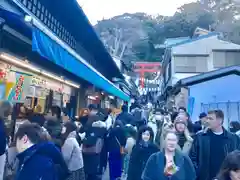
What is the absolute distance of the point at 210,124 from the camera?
4.34 meters

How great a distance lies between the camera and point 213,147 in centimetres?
430

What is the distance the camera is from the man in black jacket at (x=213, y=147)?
4262mm

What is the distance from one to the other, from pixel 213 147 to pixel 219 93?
30.2 ft

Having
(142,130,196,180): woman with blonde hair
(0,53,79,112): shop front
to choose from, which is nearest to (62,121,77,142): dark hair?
(0,53,79,112): shop front

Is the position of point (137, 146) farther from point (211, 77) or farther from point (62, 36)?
point (211, 77)

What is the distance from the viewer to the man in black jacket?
14.0 ft

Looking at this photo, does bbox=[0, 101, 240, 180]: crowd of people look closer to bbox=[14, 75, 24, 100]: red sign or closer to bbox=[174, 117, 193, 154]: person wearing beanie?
bbox=[174, 117, 193, 154]: person wearing beanie

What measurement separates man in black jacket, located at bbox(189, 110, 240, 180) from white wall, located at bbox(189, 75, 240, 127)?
8646 mm

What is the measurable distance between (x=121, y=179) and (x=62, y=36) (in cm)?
489

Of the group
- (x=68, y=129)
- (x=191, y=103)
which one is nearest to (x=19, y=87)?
(x=68, y=129)

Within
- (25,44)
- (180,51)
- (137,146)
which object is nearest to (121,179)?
(137,146)

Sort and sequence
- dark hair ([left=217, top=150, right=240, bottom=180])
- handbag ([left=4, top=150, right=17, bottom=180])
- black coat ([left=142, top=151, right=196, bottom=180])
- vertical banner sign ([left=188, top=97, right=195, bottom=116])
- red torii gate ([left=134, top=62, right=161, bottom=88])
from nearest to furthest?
dark hair ([left=217, top=150, right=240, bottom=180])
black coat ([left=142, top=151, right=196, bottom=180])
handbag ([left=4, top=150, right=17, bottom=180])
vertical banner sign ([left=188, top=97, right=195, bottom=116])
red torii gate ([left=134, top=62, right=161, bottom=88])

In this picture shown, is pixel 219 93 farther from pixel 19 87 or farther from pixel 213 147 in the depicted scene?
pixel 19 87

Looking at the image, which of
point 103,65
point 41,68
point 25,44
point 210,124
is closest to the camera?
point 210,124
